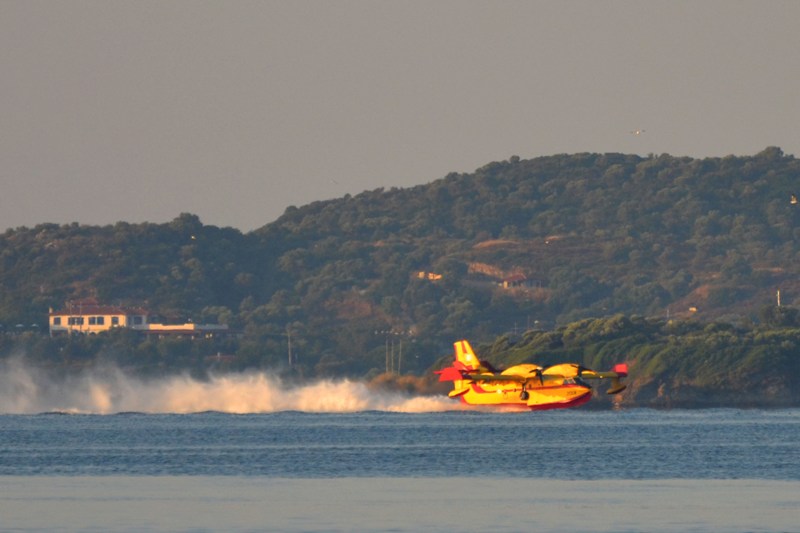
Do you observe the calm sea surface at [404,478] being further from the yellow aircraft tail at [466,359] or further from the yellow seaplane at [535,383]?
the yellow aircraft tail at [466,359]

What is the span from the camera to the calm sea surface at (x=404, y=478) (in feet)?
211

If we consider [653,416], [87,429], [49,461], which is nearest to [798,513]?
[49,461]

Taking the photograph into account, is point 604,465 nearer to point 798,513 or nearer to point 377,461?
point 377,461

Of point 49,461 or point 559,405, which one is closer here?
point 49,461

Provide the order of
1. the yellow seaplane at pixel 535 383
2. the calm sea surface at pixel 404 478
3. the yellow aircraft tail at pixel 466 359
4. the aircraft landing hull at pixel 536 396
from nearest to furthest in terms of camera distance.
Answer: the calm sea surface at pixel 404 478
the aircraft landing hull at pixel 536 396
the yellow seaplane at pixel 535 383
the yellow aircraft tail at pixel 466 359

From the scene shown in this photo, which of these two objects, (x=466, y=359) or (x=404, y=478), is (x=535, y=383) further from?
(x=404, y=478)

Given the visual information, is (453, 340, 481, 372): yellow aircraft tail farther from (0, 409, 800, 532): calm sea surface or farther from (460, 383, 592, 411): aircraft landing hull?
(0, 409, 800, 532): calm sea surface

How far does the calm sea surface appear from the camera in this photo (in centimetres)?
6431

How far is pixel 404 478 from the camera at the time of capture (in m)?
82.9

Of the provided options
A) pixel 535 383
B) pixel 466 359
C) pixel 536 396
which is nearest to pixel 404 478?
pixel 536 396

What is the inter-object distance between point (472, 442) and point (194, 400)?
7393 cm

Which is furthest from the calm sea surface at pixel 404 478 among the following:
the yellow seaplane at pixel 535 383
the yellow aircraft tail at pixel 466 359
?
the yellow aircraft tail at pixel 466 359

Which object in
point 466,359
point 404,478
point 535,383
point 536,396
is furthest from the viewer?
point 466,359

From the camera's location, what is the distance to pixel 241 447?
110812 millimetres
